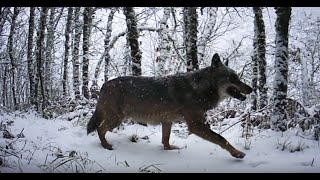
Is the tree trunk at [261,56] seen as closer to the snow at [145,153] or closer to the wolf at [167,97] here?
the snow at [145,153]

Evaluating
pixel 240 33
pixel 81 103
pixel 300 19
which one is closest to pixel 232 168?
pixel 81 103

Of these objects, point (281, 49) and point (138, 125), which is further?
point (138, 125)

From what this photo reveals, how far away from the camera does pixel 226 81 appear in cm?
641

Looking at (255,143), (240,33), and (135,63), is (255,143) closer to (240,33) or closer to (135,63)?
(135,63)

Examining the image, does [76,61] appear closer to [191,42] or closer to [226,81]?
[191,42]

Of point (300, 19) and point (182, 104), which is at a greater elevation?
point (300, 19)

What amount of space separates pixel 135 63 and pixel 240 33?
18.6 m

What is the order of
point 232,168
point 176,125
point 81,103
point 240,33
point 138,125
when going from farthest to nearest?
1. point 240,33
2. point 81,103
3. point 176,125
4. point 138,125
5. point 232,168

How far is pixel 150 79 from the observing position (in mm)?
6809

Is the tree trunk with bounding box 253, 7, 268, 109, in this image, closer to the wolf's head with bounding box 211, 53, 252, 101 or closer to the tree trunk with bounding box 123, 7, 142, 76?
the tree trunk with bounding box 123, 7, 142, 76

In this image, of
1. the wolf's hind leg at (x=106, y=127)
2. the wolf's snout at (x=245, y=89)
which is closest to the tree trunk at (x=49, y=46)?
the wolf's hind leg at (x=106, y=127)

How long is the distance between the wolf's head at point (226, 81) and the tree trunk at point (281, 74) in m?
0.78

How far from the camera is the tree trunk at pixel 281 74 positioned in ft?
21.6

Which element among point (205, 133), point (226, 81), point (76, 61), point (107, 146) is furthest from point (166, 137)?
point (76, 61)
